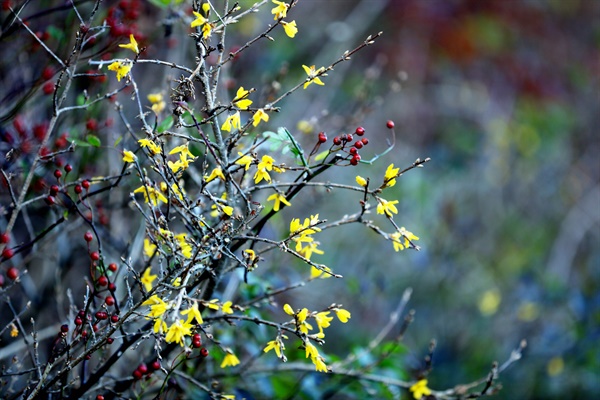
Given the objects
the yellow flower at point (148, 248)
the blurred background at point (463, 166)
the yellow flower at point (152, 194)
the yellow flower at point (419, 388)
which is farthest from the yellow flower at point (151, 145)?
the yellow flower at point (419, 388)

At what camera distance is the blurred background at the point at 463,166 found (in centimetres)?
298

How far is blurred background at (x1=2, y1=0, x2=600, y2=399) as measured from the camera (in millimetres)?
2984

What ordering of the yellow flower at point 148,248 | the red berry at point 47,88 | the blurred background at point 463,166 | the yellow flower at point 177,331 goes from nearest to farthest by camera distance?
the yellow flower at point 177,331
the yellow flower at point 148,248
the red berry at point 47,88
the blurred background at point 463,166

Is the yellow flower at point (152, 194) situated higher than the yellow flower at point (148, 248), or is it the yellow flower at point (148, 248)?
the yellow flower at point (152, 194)

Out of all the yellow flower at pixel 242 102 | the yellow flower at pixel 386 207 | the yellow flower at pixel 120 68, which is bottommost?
the yellow flower at pixel 386 207

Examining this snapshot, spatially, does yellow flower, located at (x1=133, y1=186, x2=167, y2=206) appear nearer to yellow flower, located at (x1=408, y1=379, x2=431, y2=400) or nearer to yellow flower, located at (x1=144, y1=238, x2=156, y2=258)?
yellow flower, located at (x1=144, y1=238, x2=156, y2=258)

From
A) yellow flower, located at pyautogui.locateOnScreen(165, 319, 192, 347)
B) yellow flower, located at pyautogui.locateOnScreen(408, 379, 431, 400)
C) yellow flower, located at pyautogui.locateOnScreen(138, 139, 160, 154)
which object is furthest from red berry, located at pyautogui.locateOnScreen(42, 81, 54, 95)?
yellow flower, located at pyautogui.locateOnScreen(408, 379, 431, 400)

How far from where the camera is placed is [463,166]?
4770 millimetres

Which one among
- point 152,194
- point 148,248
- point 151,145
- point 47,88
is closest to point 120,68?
point 151,145

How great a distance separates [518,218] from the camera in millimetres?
4902

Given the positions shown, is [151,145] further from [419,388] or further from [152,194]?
[419,388]

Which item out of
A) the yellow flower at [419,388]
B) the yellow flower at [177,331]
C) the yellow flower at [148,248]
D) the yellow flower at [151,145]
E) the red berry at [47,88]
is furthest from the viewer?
the red berry at [47,88]

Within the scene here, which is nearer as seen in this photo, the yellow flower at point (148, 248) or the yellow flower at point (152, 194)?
the yellow flower at point (152, 194)

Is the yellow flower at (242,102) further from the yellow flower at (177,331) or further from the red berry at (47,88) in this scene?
the red berry at (47,88)
